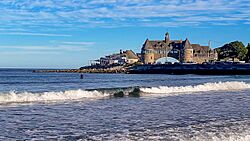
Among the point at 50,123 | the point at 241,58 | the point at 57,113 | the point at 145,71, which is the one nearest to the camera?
the point at 50,123

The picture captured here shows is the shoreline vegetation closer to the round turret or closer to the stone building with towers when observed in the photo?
the stone building with towers

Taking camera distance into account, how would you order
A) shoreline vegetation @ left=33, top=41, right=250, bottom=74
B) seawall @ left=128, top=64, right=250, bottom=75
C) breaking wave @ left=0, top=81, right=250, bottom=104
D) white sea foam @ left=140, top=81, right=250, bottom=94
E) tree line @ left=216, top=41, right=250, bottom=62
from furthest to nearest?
tree line @ left=216, top=41, right=250, bottom=62, shoreline vegetation @ left=33, top=41, right=250, bottom=74, seawall @ left=128, top=64, right=250, bottom=75, white sea foam @ left=140, top=81, right=250, bottom=94, breaking wave @ left=0, top=81, right=250, bottom=104

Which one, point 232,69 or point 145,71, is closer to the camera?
point 232,69

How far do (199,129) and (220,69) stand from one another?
105250 millimetres

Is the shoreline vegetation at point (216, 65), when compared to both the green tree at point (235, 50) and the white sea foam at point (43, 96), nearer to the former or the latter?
the green tree at point (235, 50)

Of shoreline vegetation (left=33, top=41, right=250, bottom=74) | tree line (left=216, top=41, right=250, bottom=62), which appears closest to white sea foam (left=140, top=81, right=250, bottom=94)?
shoreline vegetation (left=33, top=41, right=250, bottom=74)

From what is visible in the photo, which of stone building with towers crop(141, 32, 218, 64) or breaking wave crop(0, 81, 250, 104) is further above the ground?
stone building with towers crop(141, 32, 218, 64)

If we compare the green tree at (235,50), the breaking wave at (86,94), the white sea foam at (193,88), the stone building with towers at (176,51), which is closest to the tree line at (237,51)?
the green tree at (235,50)

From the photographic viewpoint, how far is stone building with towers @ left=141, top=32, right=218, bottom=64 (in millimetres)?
172075

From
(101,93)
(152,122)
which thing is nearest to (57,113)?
(152,122)

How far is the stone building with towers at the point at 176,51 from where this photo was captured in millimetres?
172075

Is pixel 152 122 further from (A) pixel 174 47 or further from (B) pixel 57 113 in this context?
(A) pixel 174 47

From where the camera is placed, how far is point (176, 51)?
179 meters

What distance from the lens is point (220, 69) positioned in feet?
375
